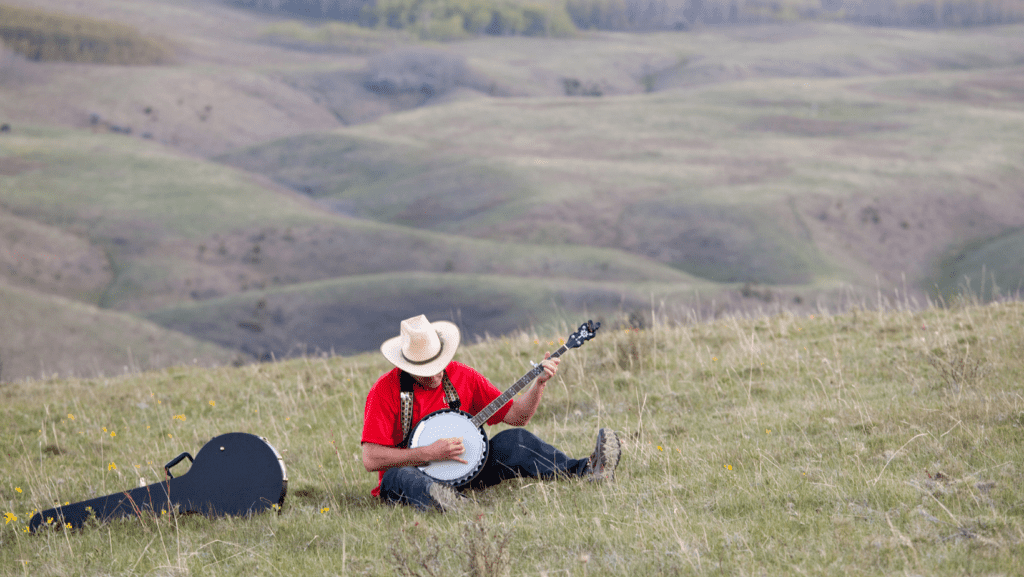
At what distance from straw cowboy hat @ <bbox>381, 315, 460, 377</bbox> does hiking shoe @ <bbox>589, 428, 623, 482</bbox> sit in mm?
1258

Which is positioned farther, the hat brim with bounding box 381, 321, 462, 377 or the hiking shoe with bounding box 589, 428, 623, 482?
the hiking shoe with bounding box 589, 428, 623, 482

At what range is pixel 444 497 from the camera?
589cm

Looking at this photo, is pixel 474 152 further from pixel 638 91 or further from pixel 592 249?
pixel 638 91

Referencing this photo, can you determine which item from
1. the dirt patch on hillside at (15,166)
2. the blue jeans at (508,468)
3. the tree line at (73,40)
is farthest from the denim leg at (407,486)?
the tree line at (73,40)

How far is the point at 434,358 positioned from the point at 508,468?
122 cm

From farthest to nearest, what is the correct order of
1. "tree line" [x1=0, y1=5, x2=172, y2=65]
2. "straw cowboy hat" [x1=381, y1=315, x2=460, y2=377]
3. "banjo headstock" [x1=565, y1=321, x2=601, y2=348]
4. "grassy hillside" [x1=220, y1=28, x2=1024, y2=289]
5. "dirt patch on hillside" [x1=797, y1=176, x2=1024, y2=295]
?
"tree line" [x1=0, y1=5, x2=172, y2=65], "grassy hillside" [x1=220, y1=28, x2=1024, y2=289], "dirt patch on hillside" [x1=797, y1=176, x2=1024, y2=295], "straw cowboy hat" [x1=381, y1=315, x2=460, y2=377], "banjo headstock" [x1=565, y1=321, x2=601, y2=348]

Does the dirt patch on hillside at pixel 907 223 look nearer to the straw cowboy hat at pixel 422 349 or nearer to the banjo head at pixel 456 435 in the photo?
the banjo head at pixel 456 435

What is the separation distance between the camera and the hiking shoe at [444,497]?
585cm

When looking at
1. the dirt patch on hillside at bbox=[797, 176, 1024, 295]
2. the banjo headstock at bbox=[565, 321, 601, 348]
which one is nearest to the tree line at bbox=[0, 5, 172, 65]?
the dirt patch on hillside at bbox=[797, 176, 1024, 295]

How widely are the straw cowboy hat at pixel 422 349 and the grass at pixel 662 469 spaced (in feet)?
3.33

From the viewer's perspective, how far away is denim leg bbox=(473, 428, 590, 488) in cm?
636

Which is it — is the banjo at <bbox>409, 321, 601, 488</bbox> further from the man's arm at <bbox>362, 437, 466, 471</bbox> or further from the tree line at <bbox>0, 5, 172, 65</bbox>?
the tree line at <bbox>0, 5, 172, 65</bbox>

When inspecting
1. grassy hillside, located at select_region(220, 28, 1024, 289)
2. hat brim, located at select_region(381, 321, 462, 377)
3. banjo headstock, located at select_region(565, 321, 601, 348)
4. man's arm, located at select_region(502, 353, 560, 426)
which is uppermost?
banjo headstock, located at select_region(565, 321, 601, 348)

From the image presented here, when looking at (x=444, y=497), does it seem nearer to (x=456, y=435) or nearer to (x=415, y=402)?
(x=456, y=435)
